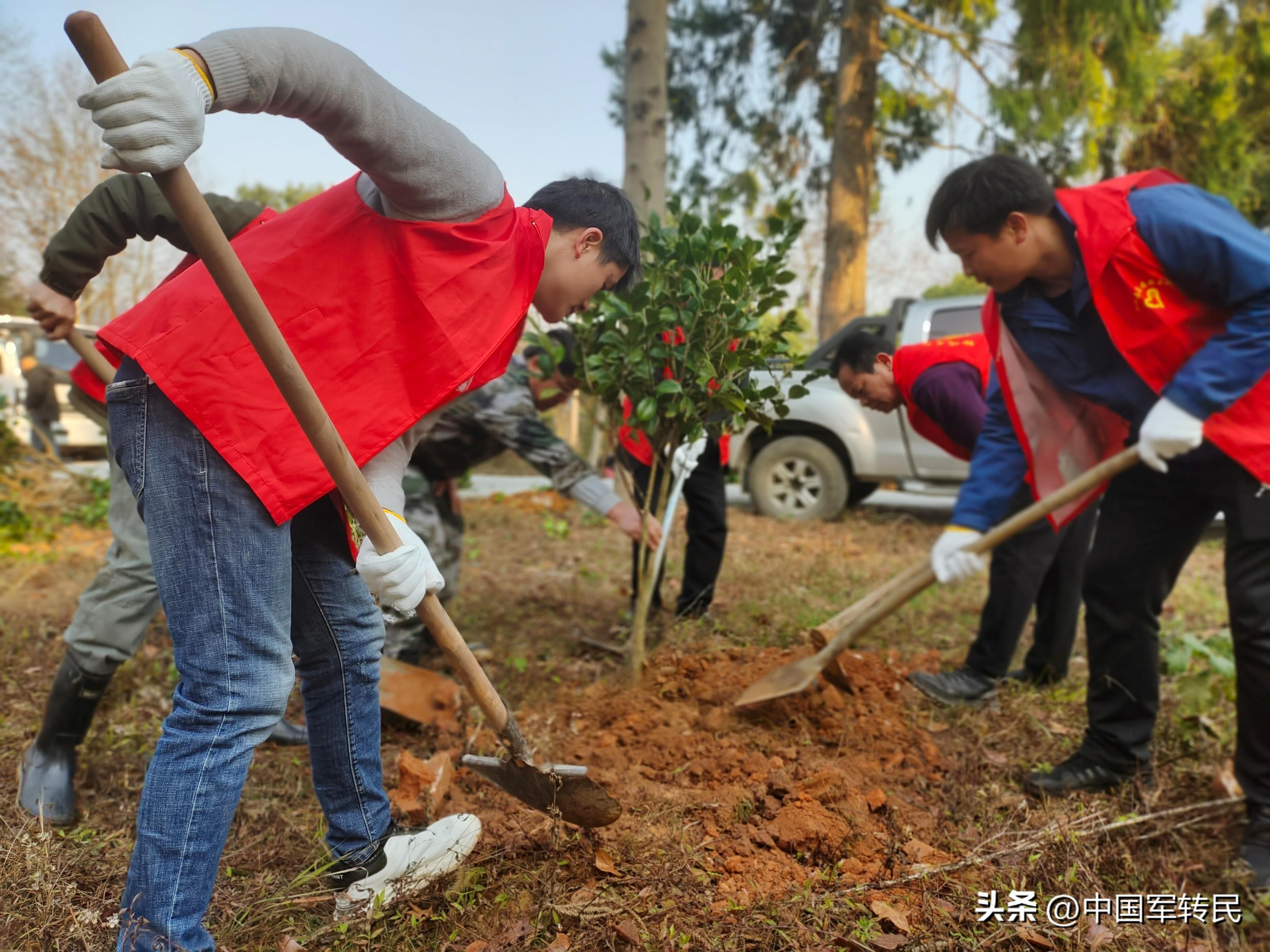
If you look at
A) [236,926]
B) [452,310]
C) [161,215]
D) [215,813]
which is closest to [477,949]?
[236,926]

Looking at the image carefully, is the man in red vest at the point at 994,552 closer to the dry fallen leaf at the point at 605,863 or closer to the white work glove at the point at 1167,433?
the white work glove at the point at 1167,433

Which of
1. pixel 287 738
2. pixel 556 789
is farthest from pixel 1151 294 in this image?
pixel 287 738

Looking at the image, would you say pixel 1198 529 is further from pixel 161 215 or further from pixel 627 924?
pixel 161 215

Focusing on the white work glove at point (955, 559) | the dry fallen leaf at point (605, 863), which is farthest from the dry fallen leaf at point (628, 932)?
the white work glove at point (955, 559)

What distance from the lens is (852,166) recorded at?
871 cm

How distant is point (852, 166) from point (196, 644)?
8.53 meters

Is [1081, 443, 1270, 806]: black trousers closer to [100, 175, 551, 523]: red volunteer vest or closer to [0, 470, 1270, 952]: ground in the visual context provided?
[0, 470, 1270, 952]: ground

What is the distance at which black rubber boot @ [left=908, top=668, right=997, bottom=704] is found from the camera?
119 inches

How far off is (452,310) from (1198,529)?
2.08 metres

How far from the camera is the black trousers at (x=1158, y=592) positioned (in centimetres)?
211

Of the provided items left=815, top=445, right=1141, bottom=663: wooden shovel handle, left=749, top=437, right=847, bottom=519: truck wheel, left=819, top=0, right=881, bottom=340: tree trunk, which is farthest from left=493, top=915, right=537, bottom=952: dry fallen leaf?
left=819, top=0, right=881, bottom=340: tree trunk

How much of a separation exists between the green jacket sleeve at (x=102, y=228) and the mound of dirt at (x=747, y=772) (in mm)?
1532

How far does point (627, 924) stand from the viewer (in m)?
1.69

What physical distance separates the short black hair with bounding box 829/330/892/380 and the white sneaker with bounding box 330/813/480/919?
216cm
